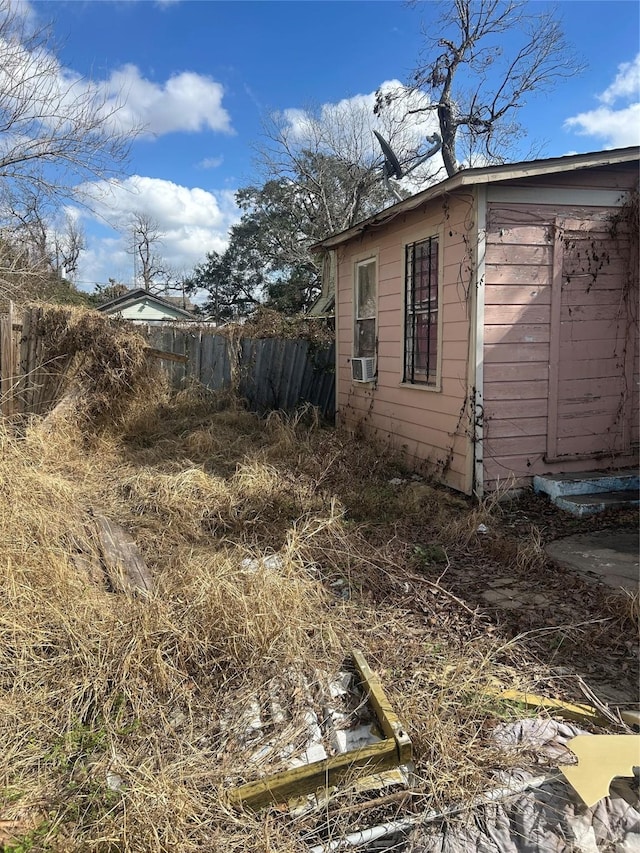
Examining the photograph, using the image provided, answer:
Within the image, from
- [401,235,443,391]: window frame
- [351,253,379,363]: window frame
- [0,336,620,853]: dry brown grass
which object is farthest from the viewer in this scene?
[351,253,379,363]: window frame

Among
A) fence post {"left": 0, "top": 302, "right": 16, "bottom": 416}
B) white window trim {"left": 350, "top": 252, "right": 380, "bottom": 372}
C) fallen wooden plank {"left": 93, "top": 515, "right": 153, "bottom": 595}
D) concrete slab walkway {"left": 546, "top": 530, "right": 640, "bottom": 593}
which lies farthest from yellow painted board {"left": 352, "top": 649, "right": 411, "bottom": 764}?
fence post {"left": 0, "top": 302, "right": 16, "bottom": 416}

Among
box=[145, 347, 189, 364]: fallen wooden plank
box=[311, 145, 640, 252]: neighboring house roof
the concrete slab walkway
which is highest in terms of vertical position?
box=[311, 145, 640, 252]: neighboring house roof

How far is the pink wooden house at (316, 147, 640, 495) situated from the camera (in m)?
4.84

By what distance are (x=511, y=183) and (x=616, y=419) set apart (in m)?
2.46

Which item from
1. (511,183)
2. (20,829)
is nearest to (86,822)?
(20,829)

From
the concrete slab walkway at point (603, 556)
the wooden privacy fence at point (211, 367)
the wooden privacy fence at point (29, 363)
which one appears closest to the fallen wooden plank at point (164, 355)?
the wooden privacy fence at point (211, 367)

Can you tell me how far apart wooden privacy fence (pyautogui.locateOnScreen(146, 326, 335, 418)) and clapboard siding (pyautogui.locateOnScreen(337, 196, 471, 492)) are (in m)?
0.73

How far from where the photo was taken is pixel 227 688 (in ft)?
7.85

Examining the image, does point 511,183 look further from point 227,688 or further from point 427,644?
point 227,688

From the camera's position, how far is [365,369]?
23.2 ft

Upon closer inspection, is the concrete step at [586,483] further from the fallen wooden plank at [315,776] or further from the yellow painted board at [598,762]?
the fallen wooden plank at [315,776]

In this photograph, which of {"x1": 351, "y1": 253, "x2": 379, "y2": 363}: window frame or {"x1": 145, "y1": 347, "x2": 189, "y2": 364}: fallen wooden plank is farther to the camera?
{"x1": 145, "y1": 347, "x2": 189, "y2": 364}: fallen wooden plank

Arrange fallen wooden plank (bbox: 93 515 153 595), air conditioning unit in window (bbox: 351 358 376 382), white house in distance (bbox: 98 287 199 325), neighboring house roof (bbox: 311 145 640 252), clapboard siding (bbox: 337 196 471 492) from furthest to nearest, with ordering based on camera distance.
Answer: white house in distance (bbox: 98 287 199 325) → air conditioning unit in window (bbox: 351 358 376 382) → clapboard siding (bbox: 337 196 471 492) → neighboring house roof (bbox: 311 145 640 252) → fallen wooden plank (bbox: 93 515 153 595)

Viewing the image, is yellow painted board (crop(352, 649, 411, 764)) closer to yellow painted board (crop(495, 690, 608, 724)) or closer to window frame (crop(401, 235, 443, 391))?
yellow painted board (crop(495, 690, 608, 724))
